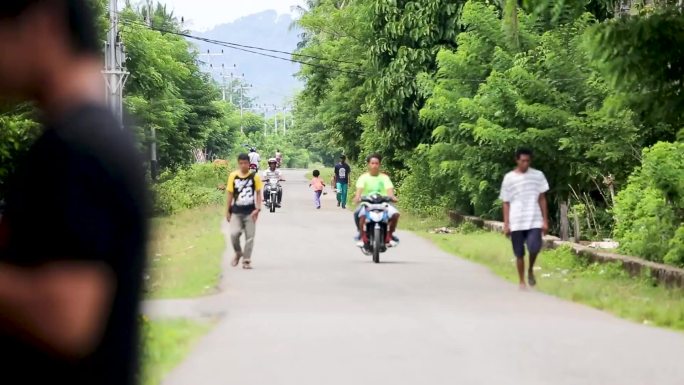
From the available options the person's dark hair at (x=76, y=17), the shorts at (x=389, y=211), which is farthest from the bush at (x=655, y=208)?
the person's dark hair at (x=76, y=17)

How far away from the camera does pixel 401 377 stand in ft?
27.7

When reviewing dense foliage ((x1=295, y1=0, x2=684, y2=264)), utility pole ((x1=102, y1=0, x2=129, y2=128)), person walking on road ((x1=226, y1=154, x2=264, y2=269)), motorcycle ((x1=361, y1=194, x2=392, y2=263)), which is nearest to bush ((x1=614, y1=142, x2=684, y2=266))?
dense foliage ((x1=295, y1=0, x2=684, y2=264))

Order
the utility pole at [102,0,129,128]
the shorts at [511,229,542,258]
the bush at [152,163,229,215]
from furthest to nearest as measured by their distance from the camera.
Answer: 1. the bush at [152,163,229,215]
2. the utility pole at [102,0,129,128]
3. the shorts at [511,229,542,258]

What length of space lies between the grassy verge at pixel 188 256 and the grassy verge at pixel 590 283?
4.04m

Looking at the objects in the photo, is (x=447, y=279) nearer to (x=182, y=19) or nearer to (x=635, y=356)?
(x=635, y=356)

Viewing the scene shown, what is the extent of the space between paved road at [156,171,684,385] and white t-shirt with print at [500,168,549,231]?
2.76 ft

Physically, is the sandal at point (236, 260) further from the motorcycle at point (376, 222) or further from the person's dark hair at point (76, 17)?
the person's dark hair at point (76, 17)

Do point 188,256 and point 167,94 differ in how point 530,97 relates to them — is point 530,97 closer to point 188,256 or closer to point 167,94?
point 188,256

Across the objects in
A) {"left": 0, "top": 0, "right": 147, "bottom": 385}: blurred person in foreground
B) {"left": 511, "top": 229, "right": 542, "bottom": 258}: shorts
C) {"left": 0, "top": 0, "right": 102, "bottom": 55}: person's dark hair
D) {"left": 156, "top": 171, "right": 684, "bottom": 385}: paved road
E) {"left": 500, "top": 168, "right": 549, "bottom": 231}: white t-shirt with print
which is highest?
{"left": 0, "top": 0, "right": 102, "bottom": 55}: person's dark hair

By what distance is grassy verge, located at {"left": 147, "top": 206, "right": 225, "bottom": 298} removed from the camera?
45.4ft

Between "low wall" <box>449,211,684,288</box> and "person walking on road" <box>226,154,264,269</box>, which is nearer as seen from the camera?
"low wall" <box>449,211,684,288</box>

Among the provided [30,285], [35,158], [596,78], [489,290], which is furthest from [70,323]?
[596,78]

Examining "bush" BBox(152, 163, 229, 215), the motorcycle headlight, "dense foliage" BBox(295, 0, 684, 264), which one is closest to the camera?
"dense foliage" BBox(295, 0, 684, 264)

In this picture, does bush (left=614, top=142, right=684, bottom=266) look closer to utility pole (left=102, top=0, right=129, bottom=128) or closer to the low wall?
the low wall
